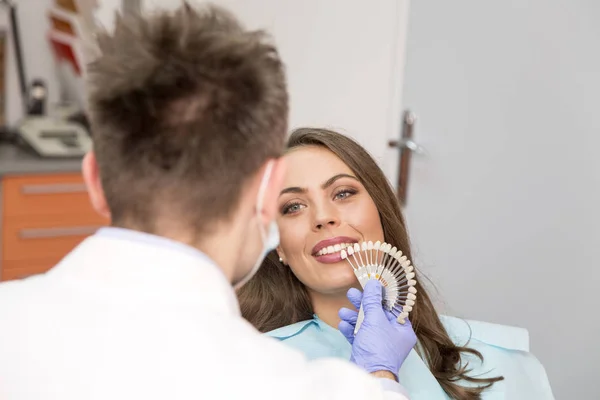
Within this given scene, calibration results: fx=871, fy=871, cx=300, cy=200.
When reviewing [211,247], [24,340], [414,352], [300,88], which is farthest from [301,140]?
[300,88]

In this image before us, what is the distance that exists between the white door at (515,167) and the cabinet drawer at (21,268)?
1305 mm

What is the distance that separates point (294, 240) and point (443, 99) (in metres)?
1.01

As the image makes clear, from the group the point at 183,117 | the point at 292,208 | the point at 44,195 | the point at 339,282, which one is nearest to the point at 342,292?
the point at 339,282

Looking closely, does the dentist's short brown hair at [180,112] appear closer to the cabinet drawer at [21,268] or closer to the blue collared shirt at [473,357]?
the blue collared shirt at [473,357]

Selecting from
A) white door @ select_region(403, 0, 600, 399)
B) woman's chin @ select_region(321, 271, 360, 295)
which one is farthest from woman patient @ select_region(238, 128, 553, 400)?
white door @ select_region(403, 0, 600, 399)

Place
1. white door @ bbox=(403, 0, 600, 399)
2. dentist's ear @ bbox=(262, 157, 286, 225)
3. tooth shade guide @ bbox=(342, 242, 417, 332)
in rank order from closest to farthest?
dentist's ear @ bbox=(262, 157, 286, 225) → tooth shade guide @ bbox=(342, 242, 417, 332) → white door @ bbox=(403, 0, 600, 399)

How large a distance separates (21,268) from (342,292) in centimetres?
167

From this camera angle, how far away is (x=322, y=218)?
5.30 feet

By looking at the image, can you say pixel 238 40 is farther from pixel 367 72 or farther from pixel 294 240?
pixel 367 72

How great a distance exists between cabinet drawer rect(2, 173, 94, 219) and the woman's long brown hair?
137 cm

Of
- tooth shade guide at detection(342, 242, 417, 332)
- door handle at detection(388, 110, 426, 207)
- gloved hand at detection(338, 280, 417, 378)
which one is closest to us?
gloved hand at detection(338, 280, 417, 378)

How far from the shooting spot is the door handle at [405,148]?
2.53 m

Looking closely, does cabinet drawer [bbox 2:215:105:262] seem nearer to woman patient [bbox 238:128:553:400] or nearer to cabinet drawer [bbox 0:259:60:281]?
cabinet drawer [bbox 0:259:60:281]

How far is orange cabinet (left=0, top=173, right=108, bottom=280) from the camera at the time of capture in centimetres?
289
